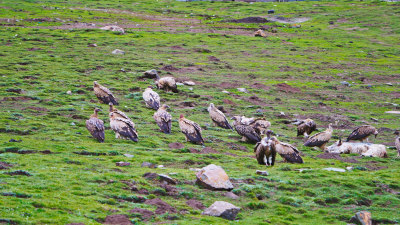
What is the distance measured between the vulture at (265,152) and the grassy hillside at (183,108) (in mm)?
429

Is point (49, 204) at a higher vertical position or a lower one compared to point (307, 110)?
higher

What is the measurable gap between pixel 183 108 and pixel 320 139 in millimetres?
8032

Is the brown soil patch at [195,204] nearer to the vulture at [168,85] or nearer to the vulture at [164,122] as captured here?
the vulture at [164,122]

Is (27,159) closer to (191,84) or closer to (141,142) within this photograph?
(141,142)

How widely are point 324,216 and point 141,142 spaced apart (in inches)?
311

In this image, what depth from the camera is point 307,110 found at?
28.0m

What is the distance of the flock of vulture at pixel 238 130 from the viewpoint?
15539 mm

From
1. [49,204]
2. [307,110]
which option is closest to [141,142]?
[49,204]

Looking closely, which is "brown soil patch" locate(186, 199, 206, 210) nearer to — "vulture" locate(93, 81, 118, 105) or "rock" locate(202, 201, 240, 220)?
"rock" locate(202, 201, 240, 220)

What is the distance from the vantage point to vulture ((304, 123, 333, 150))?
19.2m

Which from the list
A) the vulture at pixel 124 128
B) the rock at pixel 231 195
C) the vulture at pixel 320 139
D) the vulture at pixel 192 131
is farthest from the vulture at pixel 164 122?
the rock at pixel 231 195

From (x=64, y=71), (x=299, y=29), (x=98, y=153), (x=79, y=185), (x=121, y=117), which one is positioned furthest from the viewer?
(x=299, y=29)

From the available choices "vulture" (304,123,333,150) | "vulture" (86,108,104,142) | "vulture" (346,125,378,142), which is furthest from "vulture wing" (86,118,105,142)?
"vulture" (346,125,378,142)

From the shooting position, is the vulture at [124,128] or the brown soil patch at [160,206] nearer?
the brown soil patch at [160,206]
